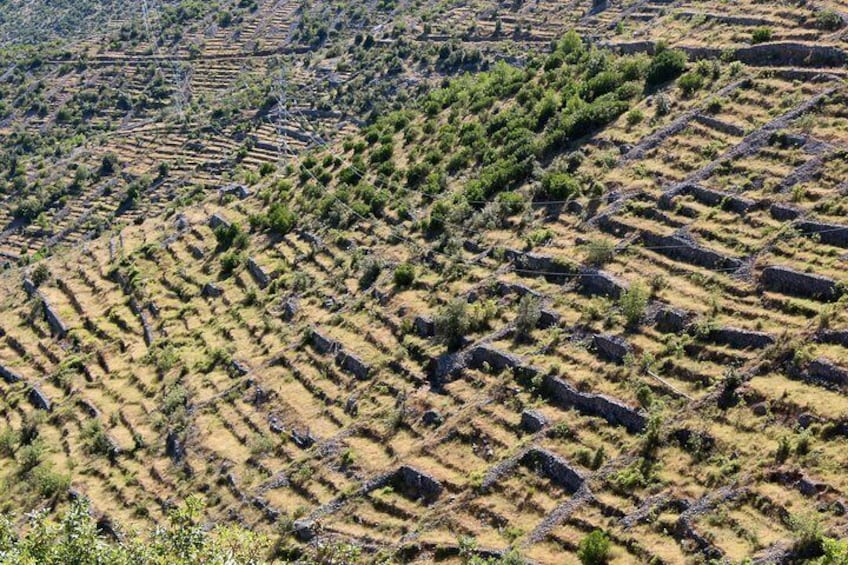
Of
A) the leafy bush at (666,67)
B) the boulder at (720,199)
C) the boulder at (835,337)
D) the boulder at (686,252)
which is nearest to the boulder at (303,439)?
the boulder at (686,252)

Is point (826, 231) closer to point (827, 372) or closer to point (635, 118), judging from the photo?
point (827, 372)

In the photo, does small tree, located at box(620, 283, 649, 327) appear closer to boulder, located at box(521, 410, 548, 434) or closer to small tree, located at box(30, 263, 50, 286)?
boulder, located at box(521, 410, 548, 434)

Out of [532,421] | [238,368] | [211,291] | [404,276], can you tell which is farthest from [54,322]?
[532,421]

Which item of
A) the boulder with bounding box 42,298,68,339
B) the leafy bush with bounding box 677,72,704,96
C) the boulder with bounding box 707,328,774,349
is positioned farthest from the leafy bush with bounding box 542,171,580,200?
the boulder with bounding box 42,298,68,339

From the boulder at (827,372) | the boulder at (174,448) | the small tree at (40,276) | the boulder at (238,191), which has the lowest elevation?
the small tree at (40,276)

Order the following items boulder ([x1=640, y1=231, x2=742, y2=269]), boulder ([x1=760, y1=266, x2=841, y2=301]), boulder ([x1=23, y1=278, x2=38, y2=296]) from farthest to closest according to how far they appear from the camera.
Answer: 1. boulder ([x1=23, y1=278, x2=38, y2=296])
2. boulder ([x1=640, y1=231, x2=742, y2=269])
3. boulder ([x1=760, y1=266, x2=841, y2=301])

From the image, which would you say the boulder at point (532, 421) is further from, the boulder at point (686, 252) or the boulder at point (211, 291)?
the boulder at point (211, 291)

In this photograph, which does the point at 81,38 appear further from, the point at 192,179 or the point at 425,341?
the point at 425,341
